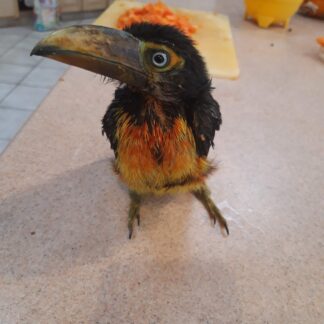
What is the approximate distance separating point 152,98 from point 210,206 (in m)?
0.28

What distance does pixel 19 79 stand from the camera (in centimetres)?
117

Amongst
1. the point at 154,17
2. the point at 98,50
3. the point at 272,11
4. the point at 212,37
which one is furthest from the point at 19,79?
the point at 272,11

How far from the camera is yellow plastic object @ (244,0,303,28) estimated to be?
56.0 inches

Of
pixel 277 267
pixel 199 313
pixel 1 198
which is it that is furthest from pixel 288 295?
pixel 1 198

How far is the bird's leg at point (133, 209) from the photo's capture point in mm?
640

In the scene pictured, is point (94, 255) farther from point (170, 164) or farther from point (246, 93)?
point (246, 93)

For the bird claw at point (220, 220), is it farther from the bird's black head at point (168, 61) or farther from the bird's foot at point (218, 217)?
the bird's black head at point (168, 61)

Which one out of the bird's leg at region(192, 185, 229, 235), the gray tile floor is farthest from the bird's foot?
the gray tile floor

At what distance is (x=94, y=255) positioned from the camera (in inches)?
23.3

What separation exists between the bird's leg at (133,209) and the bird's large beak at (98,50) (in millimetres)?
278

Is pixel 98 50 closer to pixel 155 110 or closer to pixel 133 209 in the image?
pixel 155 110

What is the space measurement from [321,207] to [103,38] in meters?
0.56

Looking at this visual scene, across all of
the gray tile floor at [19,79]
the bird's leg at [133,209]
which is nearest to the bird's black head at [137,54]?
the bird's leg at [133,209]

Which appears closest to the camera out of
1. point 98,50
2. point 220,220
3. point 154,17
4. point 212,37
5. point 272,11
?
point 98,50
